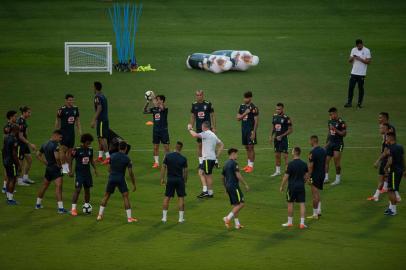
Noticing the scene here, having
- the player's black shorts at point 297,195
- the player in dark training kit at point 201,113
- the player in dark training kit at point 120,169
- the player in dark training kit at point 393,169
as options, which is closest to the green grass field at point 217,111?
the player in dark training kit at point 393,169

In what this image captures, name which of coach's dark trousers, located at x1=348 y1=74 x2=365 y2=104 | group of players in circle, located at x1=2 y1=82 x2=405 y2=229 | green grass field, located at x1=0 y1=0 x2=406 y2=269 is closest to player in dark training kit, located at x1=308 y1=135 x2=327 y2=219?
group of players in circle, located at x1=2 y1=82 x2=405 y2=229

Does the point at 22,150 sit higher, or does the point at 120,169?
the point at 22,150

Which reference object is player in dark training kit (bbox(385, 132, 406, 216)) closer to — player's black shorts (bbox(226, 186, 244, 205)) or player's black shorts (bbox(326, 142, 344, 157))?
player's black shorts (bbox(326, 142, 344, 157))

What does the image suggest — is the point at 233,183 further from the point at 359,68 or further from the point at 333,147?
the point at 359,68

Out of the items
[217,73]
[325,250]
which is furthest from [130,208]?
[217,73]

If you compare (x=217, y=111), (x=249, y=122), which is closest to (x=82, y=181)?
(x=249, y=122)

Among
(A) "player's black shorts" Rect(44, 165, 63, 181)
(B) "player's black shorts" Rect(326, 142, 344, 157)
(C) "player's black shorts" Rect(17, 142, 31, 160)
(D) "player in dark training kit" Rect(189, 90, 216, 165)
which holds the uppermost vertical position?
(D) "player in dark training kit" Rect(189, 90, 216, 165)

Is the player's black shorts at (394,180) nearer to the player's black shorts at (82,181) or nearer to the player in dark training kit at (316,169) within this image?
the player in dark training kit at (316,169)

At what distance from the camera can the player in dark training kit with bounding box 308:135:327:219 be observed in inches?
965

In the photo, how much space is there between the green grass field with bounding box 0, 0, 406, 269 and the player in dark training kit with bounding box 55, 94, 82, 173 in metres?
1.02

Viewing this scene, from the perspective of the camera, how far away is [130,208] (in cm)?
2419

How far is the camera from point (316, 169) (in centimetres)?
2467

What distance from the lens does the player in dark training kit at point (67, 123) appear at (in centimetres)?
2864

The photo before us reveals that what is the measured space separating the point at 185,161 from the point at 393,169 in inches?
216
